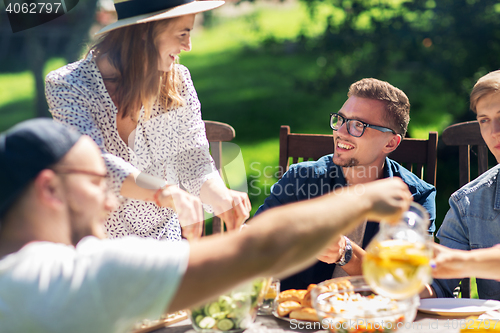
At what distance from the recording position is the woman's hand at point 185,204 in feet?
4.63

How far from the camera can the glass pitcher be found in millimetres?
1090

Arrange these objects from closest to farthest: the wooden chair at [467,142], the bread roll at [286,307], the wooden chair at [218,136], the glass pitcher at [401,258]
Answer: the glass pitcher at [401,258]
the bread roll at [286,307]
the wooden chair at [467,142]
the wooden chair at [218,136]

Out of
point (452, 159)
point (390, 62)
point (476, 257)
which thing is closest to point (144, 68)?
point (476, 257)

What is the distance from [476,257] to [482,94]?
1.04m

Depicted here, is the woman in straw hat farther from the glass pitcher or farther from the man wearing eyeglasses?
the glass pitcher

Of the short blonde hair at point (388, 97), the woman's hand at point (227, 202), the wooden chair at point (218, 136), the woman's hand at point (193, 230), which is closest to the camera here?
the woman's hand at point (193, 230)

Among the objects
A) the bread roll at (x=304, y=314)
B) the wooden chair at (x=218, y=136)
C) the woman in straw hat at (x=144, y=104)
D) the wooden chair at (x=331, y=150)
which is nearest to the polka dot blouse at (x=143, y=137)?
the woman in straw hat at (x=144, y=104)

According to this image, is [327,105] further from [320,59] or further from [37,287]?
[37,287]

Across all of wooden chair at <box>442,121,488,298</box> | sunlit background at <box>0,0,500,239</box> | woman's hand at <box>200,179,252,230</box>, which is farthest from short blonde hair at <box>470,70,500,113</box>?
sunlit background at <box>0,0,500,239</box>

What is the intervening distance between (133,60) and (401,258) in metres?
1.46

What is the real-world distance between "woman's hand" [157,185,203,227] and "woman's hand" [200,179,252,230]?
0.58 ft

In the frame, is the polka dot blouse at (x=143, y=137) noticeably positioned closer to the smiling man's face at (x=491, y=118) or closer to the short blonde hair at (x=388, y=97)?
the short blonde hair at (x=388, y=97)

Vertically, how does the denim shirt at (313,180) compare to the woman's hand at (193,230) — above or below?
below

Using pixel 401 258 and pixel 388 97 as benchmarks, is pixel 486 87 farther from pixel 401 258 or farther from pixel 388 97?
pixel 401 258
